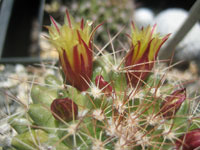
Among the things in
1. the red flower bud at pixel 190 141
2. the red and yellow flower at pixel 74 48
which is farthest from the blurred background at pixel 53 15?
the red flower bud at pixel 190 141

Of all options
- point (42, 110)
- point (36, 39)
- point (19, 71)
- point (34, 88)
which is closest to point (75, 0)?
point (19, 71)

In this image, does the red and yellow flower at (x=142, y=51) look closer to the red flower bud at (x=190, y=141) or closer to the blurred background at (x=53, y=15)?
the red flower bud at (x=190, y=141)

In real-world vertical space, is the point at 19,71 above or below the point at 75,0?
below

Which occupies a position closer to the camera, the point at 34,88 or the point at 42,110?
the point at 42,110

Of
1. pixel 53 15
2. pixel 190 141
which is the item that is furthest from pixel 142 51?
pixel 53 15

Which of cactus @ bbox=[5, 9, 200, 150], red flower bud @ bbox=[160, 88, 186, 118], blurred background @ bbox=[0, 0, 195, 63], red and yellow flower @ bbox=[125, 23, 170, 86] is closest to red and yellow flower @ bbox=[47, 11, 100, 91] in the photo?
cactus @ bbox=[5, 9, 200, 150]

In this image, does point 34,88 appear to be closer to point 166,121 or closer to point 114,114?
point 114,114

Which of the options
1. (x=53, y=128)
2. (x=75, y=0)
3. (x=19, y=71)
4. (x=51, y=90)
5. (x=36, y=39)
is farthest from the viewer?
(x=36, y=39)

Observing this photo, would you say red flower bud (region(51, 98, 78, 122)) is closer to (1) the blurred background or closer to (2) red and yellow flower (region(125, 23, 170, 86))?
(2) red and yellow flower (region(125, 23, 170, 86))
